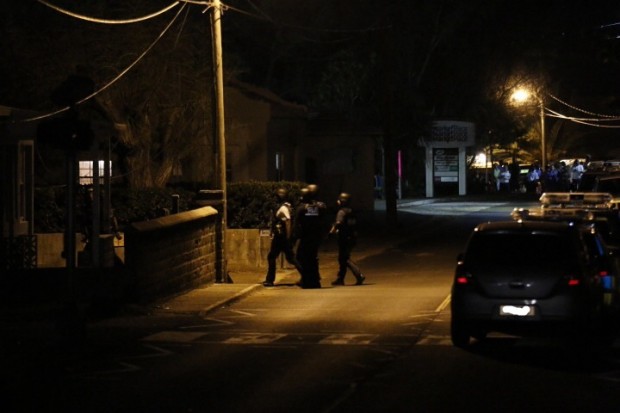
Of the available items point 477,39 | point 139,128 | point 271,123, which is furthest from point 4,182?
point 477,39

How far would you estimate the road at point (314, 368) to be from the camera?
10.6 m

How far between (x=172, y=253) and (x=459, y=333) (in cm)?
735

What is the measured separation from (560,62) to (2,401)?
64694mm

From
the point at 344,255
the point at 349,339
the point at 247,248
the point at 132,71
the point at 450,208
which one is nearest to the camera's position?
the point at 349,339

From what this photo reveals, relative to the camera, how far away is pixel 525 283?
13.3 m

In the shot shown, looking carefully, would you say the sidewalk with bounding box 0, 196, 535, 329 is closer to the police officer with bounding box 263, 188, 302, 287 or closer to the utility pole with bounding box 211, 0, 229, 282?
the police officer with bounding box 263, 188, 302, 287

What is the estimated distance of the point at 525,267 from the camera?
13.4 meters

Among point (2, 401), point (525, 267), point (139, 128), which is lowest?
point (2, 401)

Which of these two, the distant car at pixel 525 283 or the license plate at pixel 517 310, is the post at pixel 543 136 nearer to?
the distant car at pixel 525 283

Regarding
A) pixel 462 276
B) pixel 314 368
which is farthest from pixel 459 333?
pixel 314 368

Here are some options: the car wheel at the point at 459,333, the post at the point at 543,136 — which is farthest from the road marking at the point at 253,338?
the post at the point at 543,136

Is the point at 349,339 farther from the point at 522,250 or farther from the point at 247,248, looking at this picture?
the point at 247,248

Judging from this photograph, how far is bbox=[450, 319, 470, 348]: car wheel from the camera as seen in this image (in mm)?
13578

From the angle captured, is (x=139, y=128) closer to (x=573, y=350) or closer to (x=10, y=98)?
(x=10, y=98)
